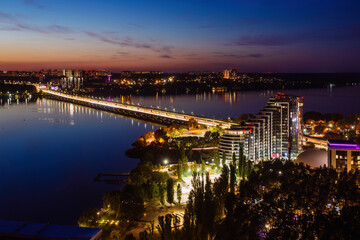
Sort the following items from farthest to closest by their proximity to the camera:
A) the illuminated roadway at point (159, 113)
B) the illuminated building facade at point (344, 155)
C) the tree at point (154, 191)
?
the illuminated roadway at point (159, 113), the illuminated building facade at point (344, 155), the tree at point (154, 191)

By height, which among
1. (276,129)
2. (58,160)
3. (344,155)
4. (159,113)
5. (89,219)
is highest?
(276,129)

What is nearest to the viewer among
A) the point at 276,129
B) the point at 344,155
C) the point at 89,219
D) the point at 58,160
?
the point at 89,219

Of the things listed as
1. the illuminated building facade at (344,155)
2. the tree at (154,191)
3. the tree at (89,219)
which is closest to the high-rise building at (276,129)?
the illuminated building facade at (344,155)

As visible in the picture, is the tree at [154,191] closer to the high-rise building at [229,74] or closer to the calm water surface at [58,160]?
the calm water surface at [58,160]

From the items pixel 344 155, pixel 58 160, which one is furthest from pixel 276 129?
pixel 58 160

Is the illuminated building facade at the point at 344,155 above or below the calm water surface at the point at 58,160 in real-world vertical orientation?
above

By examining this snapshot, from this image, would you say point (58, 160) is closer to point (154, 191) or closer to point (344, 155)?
point (154, 191)

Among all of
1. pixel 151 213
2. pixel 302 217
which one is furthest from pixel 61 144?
pixel 302 217

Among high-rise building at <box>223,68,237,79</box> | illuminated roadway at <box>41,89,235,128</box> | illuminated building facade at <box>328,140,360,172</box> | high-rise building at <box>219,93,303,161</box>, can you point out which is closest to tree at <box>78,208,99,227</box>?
high-rise building at <box>219,93,303,161</box>

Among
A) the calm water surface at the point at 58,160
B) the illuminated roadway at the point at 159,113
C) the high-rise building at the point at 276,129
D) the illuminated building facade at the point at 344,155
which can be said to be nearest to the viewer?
the calm water surface at the point at 58,160

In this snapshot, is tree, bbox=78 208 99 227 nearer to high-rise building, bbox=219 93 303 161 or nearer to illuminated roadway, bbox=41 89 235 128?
high-rise building, bbox=219 93 303 161

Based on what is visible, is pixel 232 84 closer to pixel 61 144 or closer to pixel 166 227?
pixel 61 144
